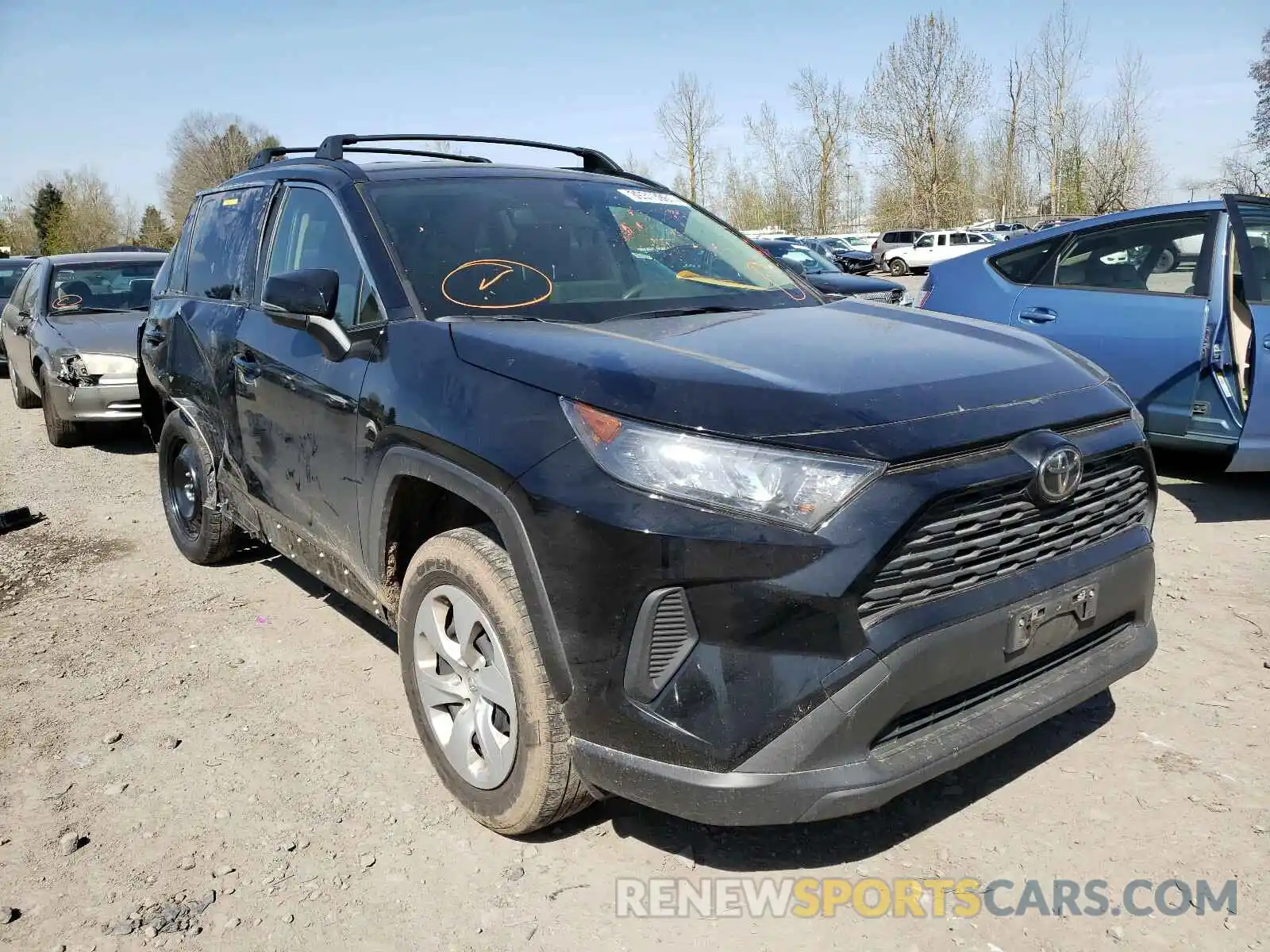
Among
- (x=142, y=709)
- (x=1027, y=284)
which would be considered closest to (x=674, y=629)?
(x=142, y=709)

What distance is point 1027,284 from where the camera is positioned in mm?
6098

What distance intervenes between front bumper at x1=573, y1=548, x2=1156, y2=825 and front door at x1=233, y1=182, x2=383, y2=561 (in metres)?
1.34

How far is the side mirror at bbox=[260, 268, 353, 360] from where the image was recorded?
3.04 metres

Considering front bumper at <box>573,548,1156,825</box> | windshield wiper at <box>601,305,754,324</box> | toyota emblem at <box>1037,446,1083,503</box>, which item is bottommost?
front bumper at <box>573,548,1156,825</box>

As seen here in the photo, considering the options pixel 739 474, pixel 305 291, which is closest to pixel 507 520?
pixel 739 474

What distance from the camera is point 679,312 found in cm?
316

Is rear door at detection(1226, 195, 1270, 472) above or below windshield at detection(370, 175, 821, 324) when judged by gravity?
below

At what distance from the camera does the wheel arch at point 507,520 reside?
2297 millimetres

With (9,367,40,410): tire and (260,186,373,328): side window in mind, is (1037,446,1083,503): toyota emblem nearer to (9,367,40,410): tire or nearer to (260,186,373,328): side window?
(260,186,373,328): side window

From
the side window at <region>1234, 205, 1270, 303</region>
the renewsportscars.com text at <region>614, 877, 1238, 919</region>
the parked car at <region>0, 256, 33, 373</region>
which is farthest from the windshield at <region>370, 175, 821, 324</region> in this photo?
the parked car at <region>0, 256, 33, 373</region>

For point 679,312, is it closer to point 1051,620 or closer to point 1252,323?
point 1051,620

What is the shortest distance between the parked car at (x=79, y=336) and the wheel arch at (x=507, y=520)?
213 inches

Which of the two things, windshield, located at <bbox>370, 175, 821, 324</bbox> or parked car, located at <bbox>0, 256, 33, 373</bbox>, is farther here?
parked car, located at <bbox>0, 256, 33, 373</bbox>

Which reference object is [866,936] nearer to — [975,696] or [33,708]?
[975,696]
